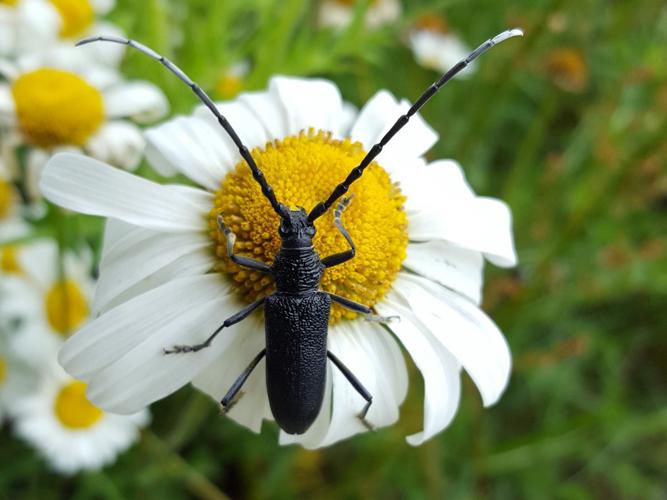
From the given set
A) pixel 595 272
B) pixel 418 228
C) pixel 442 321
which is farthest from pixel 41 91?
pixel 595 272

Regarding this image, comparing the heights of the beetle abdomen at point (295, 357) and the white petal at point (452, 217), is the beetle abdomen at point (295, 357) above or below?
below

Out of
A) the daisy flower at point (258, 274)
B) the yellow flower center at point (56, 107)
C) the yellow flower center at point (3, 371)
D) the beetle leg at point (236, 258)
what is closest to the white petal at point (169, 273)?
the daisy flower at point (258, 274)

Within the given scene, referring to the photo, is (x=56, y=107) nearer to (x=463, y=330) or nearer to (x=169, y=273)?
(x=169, y=273)

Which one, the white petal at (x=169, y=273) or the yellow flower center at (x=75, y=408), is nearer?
the white petal at (x=169, y=273)

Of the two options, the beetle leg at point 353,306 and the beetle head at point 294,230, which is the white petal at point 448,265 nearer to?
the beetle leg at point 353,306

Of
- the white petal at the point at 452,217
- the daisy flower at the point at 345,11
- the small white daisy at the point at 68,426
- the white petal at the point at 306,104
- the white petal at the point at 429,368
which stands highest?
the daisy flower at the point at 345,11

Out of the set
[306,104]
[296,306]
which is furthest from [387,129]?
[296,306]
